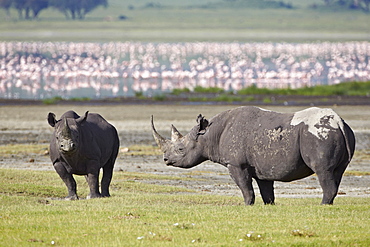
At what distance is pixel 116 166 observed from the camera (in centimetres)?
2138

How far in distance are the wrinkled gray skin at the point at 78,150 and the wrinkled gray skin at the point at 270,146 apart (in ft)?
4.91

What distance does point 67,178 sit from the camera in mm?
14547

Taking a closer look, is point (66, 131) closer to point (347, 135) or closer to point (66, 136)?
point (66, 136)

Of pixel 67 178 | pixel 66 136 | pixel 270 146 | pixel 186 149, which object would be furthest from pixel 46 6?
pixel 270 146

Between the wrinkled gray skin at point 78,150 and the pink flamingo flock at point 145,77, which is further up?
the wrinkled gray skin at point 78,150

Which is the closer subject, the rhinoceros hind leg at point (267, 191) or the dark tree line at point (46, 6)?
the rhinoceros hind leg at point (267, 191)

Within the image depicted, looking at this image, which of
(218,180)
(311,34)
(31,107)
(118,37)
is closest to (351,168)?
(218,180)

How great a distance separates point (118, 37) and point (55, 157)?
119 metres

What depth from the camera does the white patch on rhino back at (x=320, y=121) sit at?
1233 cm

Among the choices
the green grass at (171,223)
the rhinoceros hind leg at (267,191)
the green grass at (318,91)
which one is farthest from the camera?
the green grass at (318,91)

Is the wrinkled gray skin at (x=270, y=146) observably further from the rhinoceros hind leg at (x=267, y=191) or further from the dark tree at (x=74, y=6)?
the dark tree at (x=74, y=6)

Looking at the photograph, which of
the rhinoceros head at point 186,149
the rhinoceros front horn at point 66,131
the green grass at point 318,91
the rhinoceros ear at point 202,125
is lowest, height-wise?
the green grass at point 318,91

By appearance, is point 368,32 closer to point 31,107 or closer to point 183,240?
point 31,107

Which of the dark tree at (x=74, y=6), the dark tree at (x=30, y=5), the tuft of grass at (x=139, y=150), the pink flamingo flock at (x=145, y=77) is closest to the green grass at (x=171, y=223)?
the tuft of grass at (x=139, y=150)
